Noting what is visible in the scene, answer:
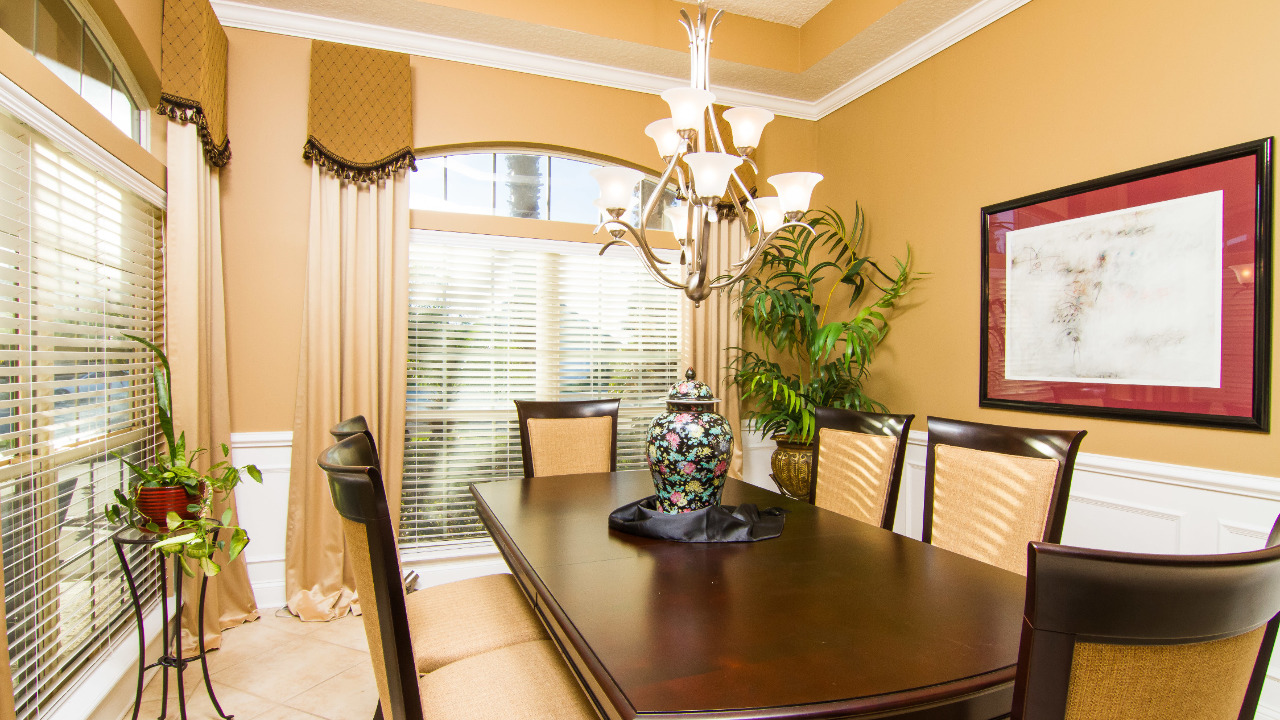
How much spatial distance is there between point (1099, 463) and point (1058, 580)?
7.17 feet

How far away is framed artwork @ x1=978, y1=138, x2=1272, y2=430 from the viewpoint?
1927mm

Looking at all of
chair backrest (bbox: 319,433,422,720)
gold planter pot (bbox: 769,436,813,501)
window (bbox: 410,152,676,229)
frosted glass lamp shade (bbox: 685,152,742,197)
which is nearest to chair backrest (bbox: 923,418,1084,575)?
frosted glass lamp shade (bbox: 685,152,742,197)

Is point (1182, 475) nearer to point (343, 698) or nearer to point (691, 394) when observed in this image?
point (691, 394)

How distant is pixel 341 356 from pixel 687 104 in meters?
2.15

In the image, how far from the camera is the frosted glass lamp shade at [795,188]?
1.88 m

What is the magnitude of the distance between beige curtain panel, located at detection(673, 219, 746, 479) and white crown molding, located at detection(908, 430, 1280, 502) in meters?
1.76

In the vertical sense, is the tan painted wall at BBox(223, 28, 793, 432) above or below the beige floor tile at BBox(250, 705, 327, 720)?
above

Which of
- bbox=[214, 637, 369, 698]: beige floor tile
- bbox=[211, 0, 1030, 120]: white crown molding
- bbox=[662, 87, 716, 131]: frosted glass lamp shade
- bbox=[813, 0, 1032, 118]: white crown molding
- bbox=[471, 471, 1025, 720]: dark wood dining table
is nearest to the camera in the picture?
bbox=[471, 471, 1025, 720]: dark wood dining table

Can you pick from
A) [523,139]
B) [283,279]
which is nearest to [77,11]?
[283,279]

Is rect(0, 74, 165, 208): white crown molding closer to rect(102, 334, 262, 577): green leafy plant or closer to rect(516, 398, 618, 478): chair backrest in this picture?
rect(102, 334, 262, 577): green leafy plant

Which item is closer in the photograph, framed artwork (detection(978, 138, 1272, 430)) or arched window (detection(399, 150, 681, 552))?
framed artwork (detection(978, 138, 1272, 430))

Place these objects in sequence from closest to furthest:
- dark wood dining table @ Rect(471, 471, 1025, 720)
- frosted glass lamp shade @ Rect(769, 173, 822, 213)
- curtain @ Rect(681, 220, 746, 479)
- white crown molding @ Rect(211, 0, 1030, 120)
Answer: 1. dark wood dining table @ Rect(471, 471, 1025, 720)
2. frosted glass lamp shade @ Rect(769, 173, 822, 213)
3. white crown molding @ Rect(211, 0, 1030, 120)
4. curtain @ Rect(681, 220, 746, 479)

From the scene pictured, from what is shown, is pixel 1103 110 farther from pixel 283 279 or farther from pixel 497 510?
pixel 283 279

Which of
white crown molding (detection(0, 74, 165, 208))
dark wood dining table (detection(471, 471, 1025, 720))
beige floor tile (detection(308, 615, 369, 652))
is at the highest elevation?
white crown molding (detection(0, 74, 165, 208))
